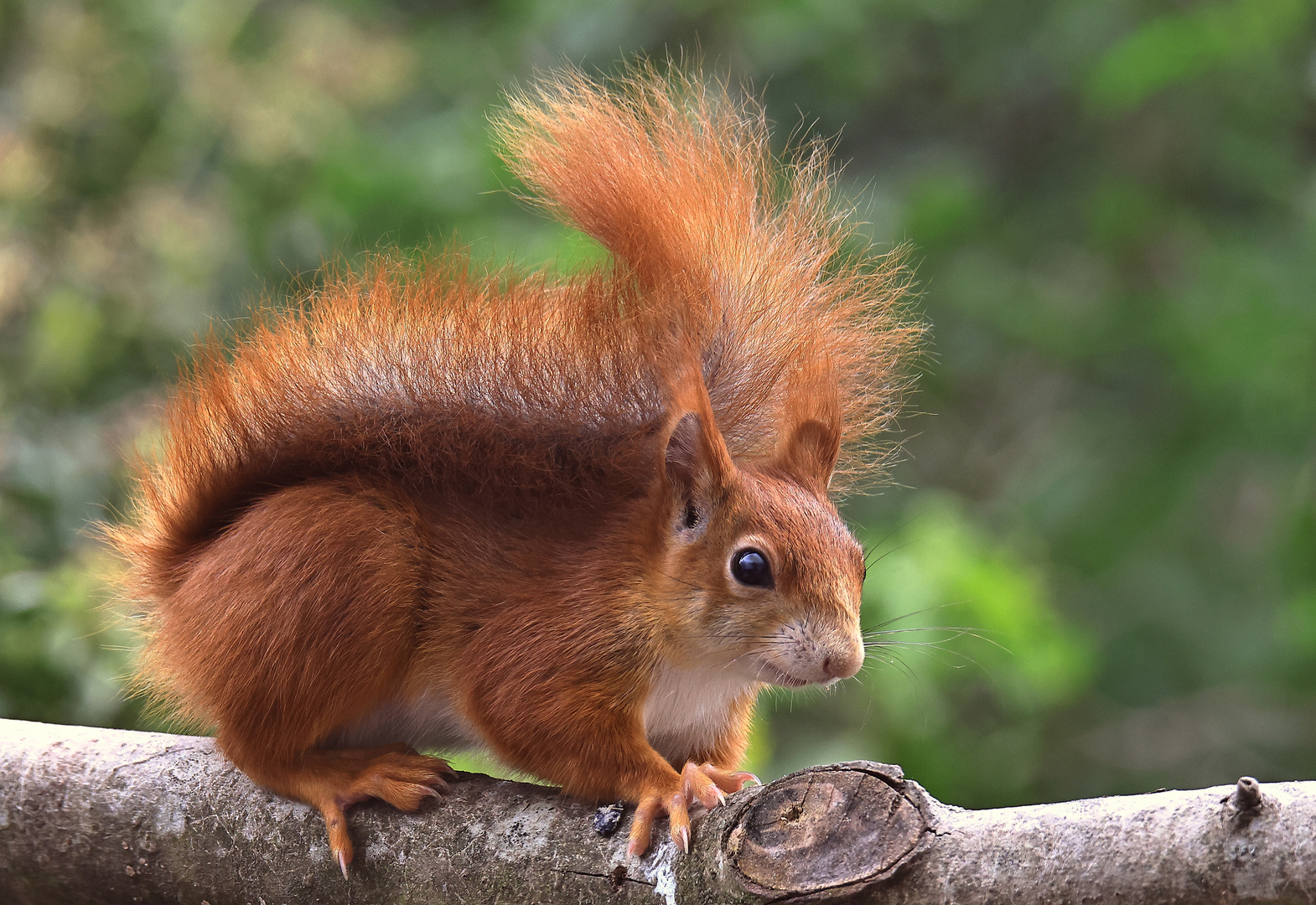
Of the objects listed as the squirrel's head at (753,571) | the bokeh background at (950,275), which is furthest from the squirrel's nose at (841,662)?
the bokeh background at (950,275)

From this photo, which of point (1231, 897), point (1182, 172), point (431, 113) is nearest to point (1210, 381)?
point (1182, 172)

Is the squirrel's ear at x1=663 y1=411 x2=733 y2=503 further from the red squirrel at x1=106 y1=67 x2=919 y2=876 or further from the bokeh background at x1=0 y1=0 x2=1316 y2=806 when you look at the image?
the bokeh background at x1=0 y1=0 x2=1316 y2=806

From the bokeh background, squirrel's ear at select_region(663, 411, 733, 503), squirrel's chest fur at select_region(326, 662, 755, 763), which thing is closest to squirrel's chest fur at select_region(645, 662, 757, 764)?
squirrel's chest fur at select_region(326, 662, 755, 763)

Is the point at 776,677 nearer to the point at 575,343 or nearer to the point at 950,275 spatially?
the point at 575,343

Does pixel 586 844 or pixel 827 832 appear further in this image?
pixel 586 844

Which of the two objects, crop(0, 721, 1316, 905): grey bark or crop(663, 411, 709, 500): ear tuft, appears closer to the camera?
crop(0, 721, 1316, 905): grey bark

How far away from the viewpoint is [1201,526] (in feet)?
14.9

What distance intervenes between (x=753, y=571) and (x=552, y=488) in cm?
30

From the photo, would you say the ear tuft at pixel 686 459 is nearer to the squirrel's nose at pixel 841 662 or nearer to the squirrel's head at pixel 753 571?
the squirrel's head at pixel 753 571

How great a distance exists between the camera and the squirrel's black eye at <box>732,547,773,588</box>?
1.50 meters

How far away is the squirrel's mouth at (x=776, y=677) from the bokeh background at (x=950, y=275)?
1.98 feet

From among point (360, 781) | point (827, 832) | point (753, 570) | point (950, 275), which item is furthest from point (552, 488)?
point (950, 275)

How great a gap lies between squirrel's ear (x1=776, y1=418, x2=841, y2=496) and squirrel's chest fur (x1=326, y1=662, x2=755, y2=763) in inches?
10.7

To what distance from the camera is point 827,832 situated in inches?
48.6
